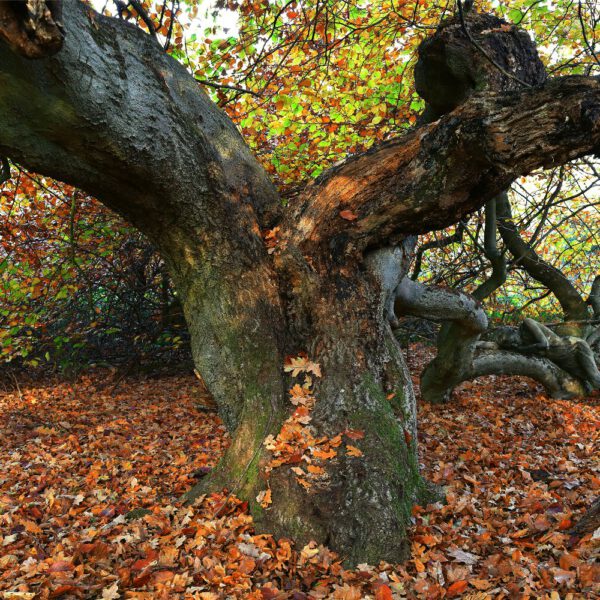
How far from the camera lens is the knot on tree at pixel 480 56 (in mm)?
4297

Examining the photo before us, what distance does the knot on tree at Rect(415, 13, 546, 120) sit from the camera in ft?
14.1

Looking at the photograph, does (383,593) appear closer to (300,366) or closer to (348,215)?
(300,366)

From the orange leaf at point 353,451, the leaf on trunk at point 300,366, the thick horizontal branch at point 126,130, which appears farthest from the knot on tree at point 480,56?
the orange leaf at point 353,451

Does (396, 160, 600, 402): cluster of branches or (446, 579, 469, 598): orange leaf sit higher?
(396, 160, 600, 402): cluster of branches

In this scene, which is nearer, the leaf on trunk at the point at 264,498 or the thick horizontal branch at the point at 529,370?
the leaf on trunk at the point at 264,498

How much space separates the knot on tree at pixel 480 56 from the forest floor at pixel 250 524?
11.3 feet

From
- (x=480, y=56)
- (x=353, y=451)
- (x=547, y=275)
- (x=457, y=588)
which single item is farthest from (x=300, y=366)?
(x=547, y=275)

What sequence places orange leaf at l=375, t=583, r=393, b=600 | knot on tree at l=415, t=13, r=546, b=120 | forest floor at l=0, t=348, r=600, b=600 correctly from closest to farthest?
orange leaf at l=375, t=583, r=393, b=600
forest floor at l=0, t=348, r=600, b=600
knot on tree at l=415, t=13, r=546, b=120

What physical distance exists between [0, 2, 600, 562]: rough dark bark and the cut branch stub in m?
0.59

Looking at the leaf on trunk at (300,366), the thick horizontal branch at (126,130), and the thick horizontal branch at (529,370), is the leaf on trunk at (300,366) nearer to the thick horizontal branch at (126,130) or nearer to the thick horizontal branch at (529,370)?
the thick horizontal branch at (126,130)

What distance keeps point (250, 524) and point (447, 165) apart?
274 cm

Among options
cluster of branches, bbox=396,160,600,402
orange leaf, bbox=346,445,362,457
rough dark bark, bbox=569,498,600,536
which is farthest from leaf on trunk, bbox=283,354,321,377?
cluster of branches, bbox=396,160,600,402

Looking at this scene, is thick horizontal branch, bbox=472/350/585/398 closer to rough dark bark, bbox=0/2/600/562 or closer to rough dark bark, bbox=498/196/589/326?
rough dark bark, bbox=498/196/589/326

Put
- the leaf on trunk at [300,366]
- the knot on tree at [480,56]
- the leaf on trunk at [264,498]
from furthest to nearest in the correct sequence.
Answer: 1. the knot on tree at [480,56]
2. the leaf on trunk at [300,366]
3. the leaf on trunk at [264,498]
